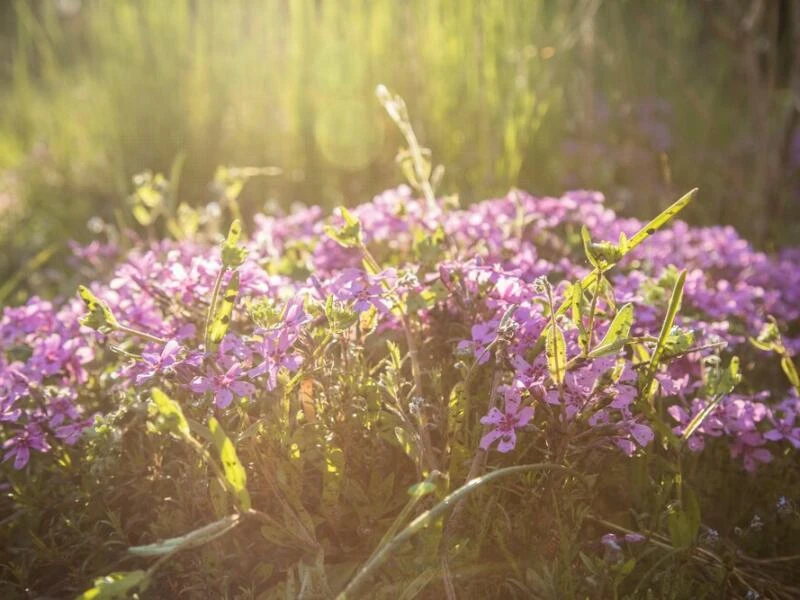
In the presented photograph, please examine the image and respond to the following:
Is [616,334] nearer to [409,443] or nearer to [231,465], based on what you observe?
[409,443]

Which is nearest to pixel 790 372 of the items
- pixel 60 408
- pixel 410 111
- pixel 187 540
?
pixel 187 540

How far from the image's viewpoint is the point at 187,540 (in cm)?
135

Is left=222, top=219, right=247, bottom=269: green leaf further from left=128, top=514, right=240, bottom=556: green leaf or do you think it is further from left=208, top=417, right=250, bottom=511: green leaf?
left=128, top=514, right=240, bottom=556: green leaf

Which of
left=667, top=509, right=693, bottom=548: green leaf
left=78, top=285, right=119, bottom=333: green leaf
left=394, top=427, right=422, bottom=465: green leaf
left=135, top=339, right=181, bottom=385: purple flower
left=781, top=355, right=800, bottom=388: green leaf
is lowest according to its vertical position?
left=667, top=509, right=693, bottom=548: green leaf

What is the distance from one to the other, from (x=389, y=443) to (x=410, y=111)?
9.15 ft

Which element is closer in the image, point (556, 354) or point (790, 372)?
point (556, 354)

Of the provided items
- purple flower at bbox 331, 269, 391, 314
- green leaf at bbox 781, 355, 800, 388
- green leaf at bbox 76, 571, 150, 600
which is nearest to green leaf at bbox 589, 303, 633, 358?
purple flower at bbox 331, 269, 391, 314

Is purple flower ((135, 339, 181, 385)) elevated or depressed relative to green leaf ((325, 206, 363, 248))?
depressed

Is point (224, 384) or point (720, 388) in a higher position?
point (224, 384)

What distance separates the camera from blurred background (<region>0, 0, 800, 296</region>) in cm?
390

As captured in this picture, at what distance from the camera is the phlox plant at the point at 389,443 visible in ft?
5.08

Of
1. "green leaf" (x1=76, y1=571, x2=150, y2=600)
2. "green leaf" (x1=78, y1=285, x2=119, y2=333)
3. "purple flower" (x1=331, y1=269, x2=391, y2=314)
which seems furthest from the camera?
"purple flower" (x1=331, y1=269, x2=391, y2=314)

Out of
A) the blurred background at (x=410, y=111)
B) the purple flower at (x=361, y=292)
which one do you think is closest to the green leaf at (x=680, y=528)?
the purple flower at (x=361, y=292)

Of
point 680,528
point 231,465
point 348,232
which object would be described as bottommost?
point 680,528
